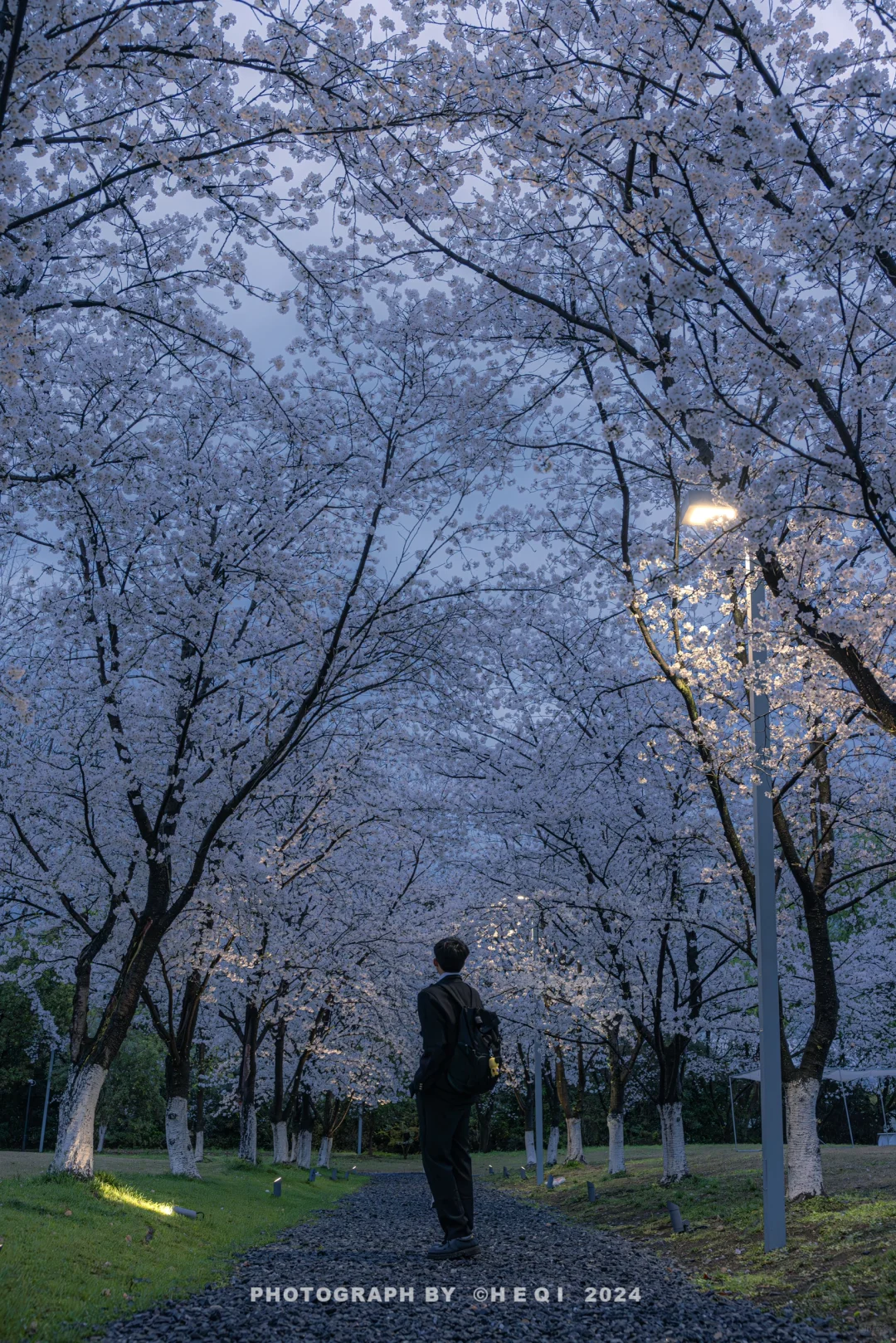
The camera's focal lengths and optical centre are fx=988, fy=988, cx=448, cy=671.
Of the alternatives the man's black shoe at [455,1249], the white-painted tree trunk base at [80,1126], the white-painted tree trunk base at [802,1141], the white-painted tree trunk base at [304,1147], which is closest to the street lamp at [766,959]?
the man's black shoe at [455,1249]

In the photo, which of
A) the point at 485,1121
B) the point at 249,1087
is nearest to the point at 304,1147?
the point at 249,1087

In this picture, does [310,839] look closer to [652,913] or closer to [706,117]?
[652,913]

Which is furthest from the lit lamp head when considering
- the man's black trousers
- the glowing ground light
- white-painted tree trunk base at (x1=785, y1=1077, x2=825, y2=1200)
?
the glowing ground light

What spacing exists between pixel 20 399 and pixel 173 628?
5098mm

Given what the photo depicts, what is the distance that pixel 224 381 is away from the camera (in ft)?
41.3

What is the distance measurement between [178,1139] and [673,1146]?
27.3ft

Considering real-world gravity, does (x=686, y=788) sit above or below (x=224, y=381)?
below

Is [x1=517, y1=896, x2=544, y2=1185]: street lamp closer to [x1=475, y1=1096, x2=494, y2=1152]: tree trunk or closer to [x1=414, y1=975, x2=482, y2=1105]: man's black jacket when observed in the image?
[x1=414, y1=975, x2=482, y2=1105]: man's black jacket

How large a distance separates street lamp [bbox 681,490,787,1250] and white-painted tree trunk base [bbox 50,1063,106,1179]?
720 centimetres

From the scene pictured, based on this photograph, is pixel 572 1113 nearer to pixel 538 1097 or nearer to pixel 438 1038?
pixel 538 1097

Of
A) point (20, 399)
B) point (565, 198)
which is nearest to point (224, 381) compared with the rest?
point (20, 399)

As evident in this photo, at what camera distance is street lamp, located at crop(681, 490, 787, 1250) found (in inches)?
317

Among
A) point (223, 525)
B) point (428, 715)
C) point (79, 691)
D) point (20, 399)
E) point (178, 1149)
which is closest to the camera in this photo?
point (20, 399)

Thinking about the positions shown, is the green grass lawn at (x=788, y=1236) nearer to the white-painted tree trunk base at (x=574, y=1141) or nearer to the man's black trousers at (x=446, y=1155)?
the man's black trousers at (x=446, y=1155)
